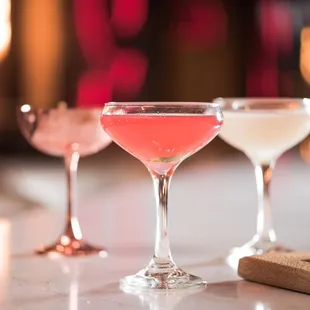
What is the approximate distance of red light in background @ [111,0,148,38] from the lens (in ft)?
17.9

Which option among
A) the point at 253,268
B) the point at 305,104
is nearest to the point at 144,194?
the point at 305,104

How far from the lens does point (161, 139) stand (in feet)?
3.79

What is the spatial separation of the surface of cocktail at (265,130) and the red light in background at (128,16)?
4.04 meters

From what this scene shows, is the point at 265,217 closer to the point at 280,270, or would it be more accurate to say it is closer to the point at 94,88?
the point at 280,270

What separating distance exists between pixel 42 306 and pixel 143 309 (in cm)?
12

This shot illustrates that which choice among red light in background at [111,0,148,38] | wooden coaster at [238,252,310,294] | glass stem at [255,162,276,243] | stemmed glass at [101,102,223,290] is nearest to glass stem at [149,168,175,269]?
stemmed glass at [101,102,223,290]

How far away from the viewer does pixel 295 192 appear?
268cm

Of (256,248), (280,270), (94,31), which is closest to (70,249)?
(256,248)

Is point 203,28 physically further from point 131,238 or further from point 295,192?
point 131,238

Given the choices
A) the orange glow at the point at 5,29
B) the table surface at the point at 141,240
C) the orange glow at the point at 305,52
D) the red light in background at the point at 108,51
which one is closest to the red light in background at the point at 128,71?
the red light in background at the point at 108,51

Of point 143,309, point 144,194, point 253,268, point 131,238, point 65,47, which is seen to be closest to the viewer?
point 143,309

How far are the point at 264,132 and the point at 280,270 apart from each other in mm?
437

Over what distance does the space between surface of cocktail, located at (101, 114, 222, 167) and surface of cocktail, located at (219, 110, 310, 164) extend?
292 mm

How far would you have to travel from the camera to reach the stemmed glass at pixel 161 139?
3.69 ft
